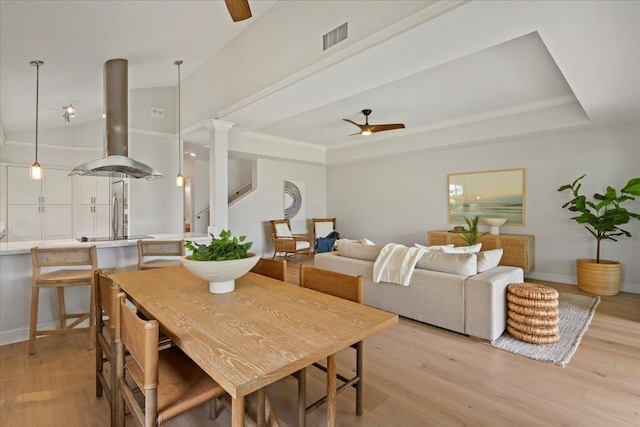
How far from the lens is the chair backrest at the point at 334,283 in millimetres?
1612

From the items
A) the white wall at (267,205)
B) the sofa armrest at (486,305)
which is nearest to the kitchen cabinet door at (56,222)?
the white wall at (267,205)

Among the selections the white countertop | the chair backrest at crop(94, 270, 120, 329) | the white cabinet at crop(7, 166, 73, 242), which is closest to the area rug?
the chair backrest at crop(94, 270, 120, 329)

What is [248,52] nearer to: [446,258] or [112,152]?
[112,152]

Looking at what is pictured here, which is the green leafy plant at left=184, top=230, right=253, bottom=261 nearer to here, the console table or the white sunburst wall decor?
the console table

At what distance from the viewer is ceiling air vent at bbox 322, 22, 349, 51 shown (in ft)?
8.36

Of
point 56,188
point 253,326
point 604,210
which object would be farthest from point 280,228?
point 253,326

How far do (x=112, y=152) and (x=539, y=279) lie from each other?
6.39 meters

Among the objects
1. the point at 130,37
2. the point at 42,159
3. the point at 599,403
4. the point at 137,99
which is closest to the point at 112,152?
the point at 130,37

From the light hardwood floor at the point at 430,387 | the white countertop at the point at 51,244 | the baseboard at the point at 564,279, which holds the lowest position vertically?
the light hardwood floor at the point at 430,387

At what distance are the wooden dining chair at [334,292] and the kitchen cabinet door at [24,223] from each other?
622 centimetres

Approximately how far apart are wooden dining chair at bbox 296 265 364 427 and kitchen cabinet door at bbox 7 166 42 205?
20.5 ft

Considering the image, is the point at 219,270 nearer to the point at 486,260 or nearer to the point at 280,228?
the point at 486,260

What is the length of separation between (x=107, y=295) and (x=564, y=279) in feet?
19.3

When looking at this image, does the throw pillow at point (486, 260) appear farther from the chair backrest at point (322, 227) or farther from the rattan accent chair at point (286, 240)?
the chair backrest at point (322, 227)
